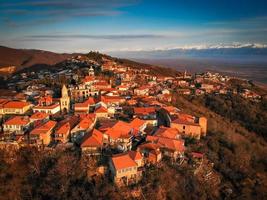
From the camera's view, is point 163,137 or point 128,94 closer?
point 163,137

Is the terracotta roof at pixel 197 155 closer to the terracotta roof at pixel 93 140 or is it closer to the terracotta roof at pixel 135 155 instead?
the terracotta roof at pixel 135 155

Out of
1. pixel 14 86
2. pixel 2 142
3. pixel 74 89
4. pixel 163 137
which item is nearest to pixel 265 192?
pixel 163 137

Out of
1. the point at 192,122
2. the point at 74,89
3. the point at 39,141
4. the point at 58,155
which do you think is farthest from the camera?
the point at 74,89

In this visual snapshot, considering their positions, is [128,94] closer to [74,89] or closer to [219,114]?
[74,89]

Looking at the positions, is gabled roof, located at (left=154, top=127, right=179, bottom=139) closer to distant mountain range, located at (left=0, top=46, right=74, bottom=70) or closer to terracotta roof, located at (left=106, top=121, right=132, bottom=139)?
terracotta roof, located at (left=106, top=121, right=132, bottom=139)

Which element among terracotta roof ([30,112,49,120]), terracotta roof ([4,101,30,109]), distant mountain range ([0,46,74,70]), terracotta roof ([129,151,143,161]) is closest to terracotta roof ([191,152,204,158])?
terracotta roof ([129,151,143,161])

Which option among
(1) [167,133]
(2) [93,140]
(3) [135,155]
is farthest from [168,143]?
(2) [93,140]

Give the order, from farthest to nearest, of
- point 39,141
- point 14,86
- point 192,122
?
point 14,86, point 192,122, point 39,141
